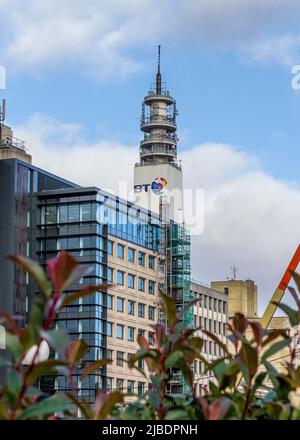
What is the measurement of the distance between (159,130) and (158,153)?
356 cm

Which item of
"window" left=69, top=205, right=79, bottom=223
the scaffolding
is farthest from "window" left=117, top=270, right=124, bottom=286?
the scaffolding

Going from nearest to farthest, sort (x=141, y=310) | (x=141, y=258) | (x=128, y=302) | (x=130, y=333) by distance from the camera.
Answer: (x=130, y=333)
(x=128, y=302)
(x=141, y=310)
(x=141, y=258)

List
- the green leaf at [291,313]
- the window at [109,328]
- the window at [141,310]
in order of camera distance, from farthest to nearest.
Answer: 1. the window at [141,310]
2. the window at [109,328]
3. the green leaf at [291,313]

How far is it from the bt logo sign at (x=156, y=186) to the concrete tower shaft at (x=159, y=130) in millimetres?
4708

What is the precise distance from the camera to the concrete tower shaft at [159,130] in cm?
14975

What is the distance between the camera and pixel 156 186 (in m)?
143

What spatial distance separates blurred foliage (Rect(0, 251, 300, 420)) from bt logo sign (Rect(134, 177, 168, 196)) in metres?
135

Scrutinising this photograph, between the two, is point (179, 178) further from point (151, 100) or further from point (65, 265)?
point (65, 265)

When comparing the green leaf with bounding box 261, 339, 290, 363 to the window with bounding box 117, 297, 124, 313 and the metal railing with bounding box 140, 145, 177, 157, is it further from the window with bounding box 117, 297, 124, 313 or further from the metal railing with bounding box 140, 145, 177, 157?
the metal railing with bounding box 140, 145, 177, 157

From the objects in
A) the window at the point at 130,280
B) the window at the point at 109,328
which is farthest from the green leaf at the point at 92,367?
the window at the point at 130,280

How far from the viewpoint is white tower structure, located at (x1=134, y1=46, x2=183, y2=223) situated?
142m

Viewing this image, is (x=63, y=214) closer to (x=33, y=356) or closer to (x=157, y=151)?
(x=157, y=151)

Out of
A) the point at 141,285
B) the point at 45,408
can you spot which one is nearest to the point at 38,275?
the point at 45,408

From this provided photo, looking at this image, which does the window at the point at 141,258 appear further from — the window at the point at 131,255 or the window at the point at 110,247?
the window at the point at 110,247
